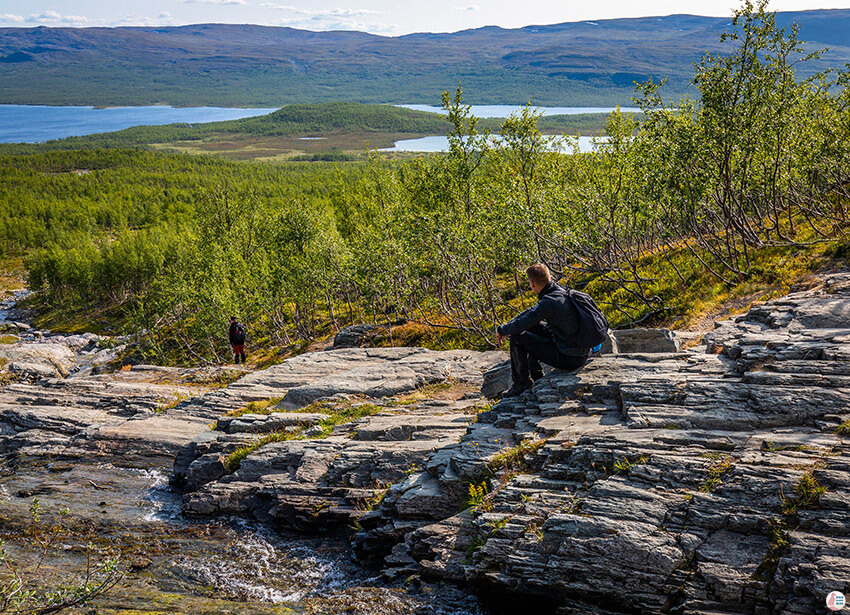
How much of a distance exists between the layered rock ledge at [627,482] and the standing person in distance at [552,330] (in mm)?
563

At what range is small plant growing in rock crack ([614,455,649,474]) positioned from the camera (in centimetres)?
1079

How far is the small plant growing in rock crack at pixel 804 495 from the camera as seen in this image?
351 inches

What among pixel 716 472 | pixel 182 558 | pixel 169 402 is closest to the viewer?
pixel 716 472

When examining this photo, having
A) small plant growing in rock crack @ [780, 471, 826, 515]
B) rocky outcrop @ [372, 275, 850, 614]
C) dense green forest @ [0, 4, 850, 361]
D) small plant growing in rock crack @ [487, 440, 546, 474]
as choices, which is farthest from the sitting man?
dense green forest @ [0, 4, 850, 361]

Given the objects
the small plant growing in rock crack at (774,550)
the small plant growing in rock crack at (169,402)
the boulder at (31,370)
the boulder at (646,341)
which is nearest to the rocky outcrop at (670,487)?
the small plant growing in rock crack at (774,550)

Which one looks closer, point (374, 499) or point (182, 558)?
point (182, 558)

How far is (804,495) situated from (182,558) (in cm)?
1425

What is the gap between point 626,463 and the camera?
432 inches

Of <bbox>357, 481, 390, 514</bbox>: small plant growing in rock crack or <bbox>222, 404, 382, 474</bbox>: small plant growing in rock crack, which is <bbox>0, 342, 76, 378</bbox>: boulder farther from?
<bbox>357, 481, 390, 514</bbox>: small plant growing in rock crack

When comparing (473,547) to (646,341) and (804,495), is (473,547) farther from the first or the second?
(646,341)

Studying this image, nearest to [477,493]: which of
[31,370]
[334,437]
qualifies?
[334,437]

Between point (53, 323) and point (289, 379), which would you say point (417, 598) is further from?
point (53, 323)

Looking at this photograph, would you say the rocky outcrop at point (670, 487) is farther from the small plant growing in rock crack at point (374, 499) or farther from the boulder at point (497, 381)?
the boulder at point (497, 381)

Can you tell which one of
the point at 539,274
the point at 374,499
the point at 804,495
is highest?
the point at 539,274
